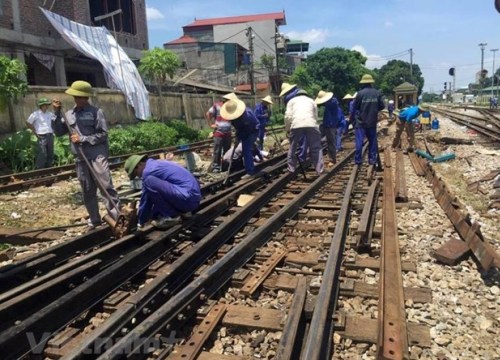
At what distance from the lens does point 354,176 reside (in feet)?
27.8

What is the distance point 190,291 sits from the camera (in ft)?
11.1

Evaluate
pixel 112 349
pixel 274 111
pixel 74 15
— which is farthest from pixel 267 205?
pixel 274 111

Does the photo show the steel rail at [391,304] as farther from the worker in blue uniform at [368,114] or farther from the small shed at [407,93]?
the small shed at [407,93]

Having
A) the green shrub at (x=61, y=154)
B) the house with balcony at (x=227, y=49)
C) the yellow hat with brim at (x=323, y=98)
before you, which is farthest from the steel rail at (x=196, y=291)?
the house with balcony at (x=227, y=49)

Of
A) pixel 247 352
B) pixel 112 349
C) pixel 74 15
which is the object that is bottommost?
pixel 247 352

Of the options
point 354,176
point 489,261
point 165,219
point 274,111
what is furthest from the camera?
point 274,111

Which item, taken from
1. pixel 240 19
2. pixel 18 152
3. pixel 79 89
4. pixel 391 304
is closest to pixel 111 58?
pixel 18 152

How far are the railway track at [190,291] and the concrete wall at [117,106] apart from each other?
33.3ft

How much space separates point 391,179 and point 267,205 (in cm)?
295

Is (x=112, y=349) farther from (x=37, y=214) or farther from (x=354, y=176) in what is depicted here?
(x=354, y=176)

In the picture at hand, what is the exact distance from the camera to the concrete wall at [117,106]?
13.6 m

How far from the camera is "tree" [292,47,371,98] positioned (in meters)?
47.0

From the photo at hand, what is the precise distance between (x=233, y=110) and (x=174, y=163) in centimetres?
352

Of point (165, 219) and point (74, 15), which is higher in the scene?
point (74, 15)
